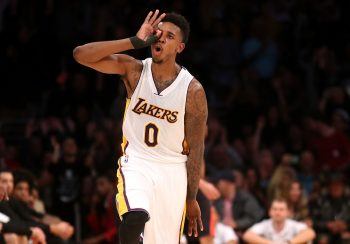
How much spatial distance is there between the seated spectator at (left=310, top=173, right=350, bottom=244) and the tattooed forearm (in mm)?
5063

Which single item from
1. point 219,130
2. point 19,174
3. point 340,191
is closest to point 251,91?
point 219,130

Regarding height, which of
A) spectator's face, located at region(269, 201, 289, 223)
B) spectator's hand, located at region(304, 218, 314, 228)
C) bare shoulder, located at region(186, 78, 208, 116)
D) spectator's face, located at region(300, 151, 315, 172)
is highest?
bare shoulder, located at region(186, 78, 208, 116)

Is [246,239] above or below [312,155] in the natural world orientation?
below

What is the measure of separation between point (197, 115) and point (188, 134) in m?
0.15

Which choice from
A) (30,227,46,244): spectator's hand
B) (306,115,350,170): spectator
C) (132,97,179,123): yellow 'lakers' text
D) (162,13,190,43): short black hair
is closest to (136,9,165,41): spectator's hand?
(162,13,190,43): short black hair

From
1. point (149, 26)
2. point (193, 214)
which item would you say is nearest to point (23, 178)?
point (193, 214)

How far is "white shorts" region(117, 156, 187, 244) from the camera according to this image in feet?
23.0

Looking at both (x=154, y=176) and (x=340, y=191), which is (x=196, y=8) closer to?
(x=340, y=191)

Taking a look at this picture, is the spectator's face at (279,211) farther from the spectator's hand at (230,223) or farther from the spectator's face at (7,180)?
the spectator's face at (7,180)

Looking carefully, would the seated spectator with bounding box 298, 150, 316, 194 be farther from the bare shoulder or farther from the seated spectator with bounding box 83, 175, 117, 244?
the bare shoulder

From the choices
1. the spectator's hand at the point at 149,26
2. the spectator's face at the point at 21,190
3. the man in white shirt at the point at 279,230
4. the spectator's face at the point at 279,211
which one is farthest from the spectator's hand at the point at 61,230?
the spectator's hand at the point at 149,26

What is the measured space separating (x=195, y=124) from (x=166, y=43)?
612 mm

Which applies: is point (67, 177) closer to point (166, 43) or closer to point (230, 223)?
point (230, 223)

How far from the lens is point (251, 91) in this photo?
13969mm
